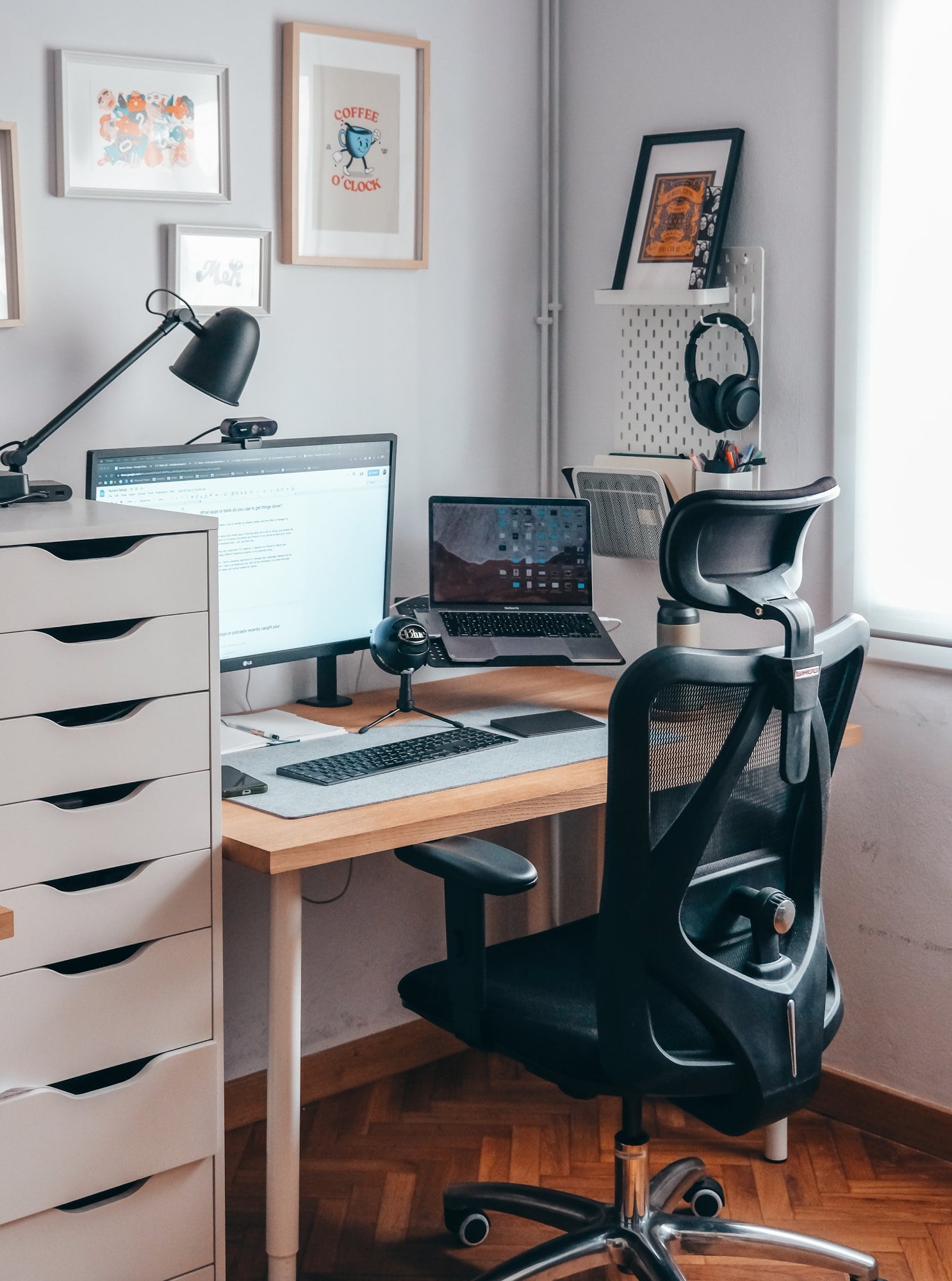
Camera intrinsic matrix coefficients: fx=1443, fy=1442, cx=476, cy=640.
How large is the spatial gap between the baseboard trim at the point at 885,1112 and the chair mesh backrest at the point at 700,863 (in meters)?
0.81

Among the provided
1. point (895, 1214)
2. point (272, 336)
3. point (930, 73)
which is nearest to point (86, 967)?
point (272, 336)

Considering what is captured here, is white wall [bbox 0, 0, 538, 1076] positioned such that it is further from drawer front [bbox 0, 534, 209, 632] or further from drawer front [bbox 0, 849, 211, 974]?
drawer front [bbox 0, 849, 211, 974]

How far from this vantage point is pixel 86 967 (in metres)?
1.83

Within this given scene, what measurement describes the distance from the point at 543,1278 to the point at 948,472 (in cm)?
138

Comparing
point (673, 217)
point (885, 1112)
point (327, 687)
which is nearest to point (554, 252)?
point (673, 217)

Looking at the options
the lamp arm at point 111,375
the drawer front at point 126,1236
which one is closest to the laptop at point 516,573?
the lamp arm at point 111,375

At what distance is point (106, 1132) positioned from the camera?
1.77m

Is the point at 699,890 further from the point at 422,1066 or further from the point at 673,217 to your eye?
the point at 673,217

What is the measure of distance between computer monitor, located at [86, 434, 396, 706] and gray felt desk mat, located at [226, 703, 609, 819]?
0.59 feet

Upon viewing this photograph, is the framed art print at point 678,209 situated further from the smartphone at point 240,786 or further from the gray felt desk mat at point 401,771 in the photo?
the smartphone at point 240,786

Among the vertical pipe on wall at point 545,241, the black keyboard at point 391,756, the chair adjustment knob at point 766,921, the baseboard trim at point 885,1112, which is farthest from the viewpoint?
the vertical pipe on wall at point 545,241

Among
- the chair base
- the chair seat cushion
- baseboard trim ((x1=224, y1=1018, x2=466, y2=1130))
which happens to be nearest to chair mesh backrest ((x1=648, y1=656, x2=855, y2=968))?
the chair seat cushion

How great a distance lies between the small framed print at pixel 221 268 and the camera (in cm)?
230

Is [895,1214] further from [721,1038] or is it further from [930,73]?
[930,73]
